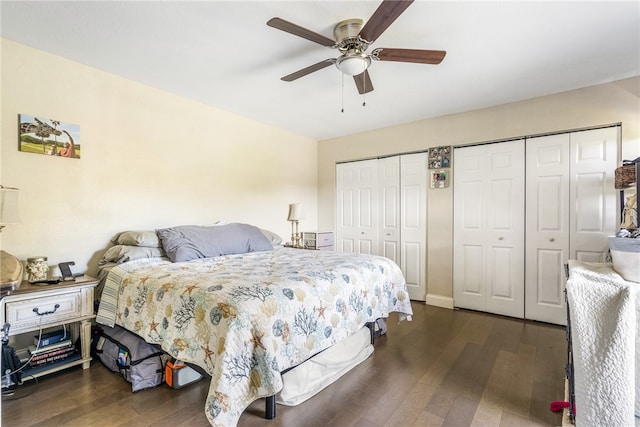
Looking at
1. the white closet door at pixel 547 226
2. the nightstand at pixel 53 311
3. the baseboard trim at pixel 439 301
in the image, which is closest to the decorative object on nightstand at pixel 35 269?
the nightstand at pixel 53 311

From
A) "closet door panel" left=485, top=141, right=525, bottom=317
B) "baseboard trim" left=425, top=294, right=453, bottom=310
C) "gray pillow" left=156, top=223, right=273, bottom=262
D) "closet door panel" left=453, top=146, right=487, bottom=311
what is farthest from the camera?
"baseboard trim" left=425, top=294, right=453, bottom=310

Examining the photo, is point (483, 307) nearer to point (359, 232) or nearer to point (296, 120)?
point (359, 232)

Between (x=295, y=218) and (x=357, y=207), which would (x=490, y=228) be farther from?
(x=295, y=218)

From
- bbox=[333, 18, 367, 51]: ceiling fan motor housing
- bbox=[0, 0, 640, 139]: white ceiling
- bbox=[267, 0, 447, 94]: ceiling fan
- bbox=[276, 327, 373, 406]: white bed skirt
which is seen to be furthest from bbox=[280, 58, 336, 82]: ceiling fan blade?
bbox=[276, 327, 373, 406]: white bed skirt

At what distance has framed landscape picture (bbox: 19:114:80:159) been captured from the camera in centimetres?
225

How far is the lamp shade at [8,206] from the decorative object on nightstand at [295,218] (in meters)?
2.76

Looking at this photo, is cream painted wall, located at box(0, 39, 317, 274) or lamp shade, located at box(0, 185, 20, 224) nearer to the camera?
lamp shade, located at box(0, 185, 20, 224)

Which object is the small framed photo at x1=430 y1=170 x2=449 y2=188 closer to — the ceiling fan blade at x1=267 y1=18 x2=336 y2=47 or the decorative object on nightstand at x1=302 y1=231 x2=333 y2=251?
the decorative object on nightstand at x1=302 y1=231 x2=333 y2=251

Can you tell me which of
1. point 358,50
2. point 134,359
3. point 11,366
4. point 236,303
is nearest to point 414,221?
point 358,50

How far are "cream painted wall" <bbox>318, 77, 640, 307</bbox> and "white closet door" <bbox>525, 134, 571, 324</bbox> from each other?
0.25 m

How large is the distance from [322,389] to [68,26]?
2.95 metres

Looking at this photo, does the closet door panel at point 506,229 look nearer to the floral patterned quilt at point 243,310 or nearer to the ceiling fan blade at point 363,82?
the floral patterned quilt at point 243,310

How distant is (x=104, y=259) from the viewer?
251cm

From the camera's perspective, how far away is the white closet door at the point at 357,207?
14.3 feet
